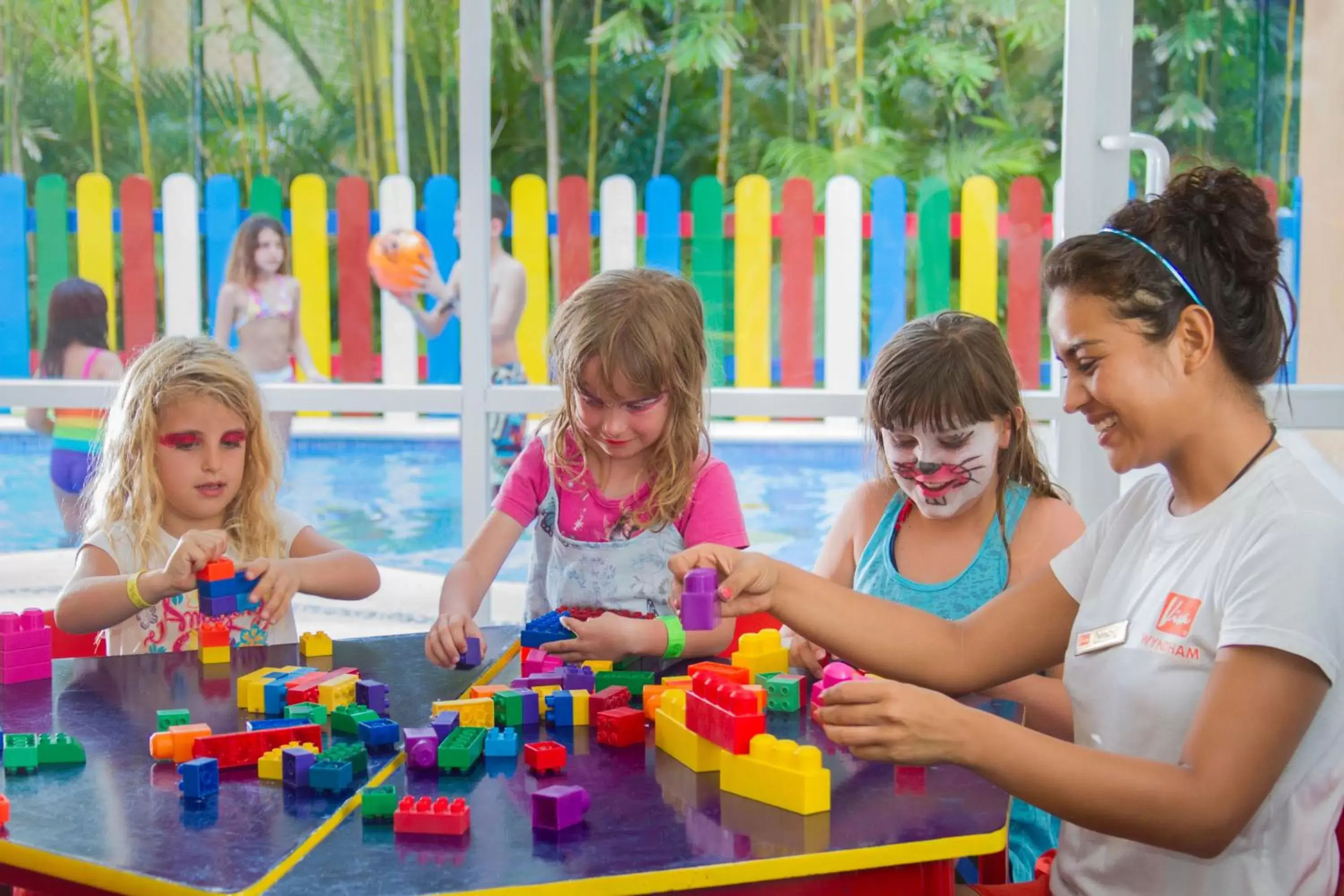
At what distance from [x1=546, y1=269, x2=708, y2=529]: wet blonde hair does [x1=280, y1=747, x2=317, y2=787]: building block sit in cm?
94

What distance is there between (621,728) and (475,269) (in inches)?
76.8

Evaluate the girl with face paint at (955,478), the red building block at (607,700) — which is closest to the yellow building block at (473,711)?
the red building block at (607,700)

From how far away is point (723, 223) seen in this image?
356 centimetres

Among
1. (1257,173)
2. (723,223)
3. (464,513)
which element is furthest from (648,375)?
(1257,173)

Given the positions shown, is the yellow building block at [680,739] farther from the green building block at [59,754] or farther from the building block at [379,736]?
the green building block at [59,754]

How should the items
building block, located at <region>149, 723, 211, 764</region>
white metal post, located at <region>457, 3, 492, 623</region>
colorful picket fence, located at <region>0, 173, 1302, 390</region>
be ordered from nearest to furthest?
building block, located at <region>149, 723, 211, 764</region> < white metal post, located at <region>457, 3, 492, 623</region> < colorful picket fence, located at <region>0, 173, 1302, 390</region>

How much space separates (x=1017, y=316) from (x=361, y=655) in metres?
2.11

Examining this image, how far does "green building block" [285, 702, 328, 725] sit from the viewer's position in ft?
5.09

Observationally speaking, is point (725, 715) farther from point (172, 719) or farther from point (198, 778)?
point (172, 719)

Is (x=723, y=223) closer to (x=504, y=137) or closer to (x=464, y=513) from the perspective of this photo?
(x=504, y=137)

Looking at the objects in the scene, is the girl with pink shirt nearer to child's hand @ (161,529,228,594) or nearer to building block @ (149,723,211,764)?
child's hand @ (161,529,228,594)

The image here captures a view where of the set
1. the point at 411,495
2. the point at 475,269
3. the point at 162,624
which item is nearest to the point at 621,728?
the point at 162,624

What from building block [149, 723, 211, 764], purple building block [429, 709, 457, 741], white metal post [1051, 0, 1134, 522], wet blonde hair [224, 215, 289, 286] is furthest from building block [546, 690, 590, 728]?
wet blonde hair [224, 215, 289, 286]

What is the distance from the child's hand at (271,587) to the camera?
6.42 ft
